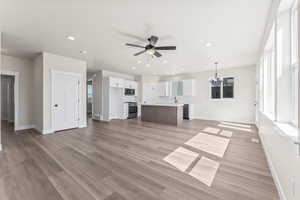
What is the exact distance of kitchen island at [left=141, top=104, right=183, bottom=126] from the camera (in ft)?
19.8

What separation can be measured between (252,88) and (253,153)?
457cm

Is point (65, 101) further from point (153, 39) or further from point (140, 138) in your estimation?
point (153, 39)

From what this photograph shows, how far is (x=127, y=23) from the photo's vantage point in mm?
2633

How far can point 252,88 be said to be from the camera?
6.21 metres

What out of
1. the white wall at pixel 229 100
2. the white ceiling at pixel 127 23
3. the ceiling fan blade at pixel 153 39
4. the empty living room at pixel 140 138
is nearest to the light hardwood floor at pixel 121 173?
the empty living room at pixel 140 138

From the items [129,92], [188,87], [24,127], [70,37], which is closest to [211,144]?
[70,37]

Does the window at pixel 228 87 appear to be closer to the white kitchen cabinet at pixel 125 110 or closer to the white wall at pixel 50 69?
Answer: the white kitchen cabinet at pixel 125 110

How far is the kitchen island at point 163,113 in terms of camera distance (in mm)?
6023

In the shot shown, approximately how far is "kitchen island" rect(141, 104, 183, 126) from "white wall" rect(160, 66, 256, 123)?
6.29ft

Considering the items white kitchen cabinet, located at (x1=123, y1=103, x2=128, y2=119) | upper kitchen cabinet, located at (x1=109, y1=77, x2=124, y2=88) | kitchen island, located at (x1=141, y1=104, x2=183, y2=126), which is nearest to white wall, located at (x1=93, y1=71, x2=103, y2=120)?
upper kitchen cabinet, located at (x1=109, y1=77, x2=124, y2=88)

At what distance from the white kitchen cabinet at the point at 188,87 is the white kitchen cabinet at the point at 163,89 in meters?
1.05

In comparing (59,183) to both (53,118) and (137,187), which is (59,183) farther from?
(53,118)

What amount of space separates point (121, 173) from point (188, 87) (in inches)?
259

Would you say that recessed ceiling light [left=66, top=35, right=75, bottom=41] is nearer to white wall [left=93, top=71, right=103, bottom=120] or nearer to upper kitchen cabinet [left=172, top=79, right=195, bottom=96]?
white wall [left=93, top=71, right=103, bottom=120]
